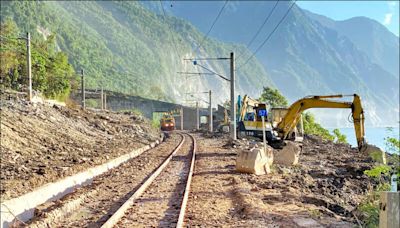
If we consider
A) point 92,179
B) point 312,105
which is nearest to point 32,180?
point 92,179

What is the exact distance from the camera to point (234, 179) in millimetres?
15094

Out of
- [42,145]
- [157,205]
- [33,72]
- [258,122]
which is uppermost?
[33,72]

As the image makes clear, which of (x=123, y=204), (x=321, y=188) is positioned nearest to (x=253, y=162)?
(x=321, y=188)

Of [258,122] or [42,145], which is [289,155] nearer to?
[258,122]

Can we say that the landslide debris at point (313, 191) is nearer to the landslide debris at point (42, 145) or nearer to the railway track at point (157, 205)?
the railway track at point (157, 205)

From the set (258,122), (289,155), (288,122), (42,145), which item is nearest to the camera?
(42,145)

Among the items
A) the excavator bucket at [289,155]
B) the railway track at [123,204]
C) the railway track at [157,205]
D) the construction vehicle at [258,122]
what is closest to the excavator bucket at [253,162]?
the railway track at [123,204]

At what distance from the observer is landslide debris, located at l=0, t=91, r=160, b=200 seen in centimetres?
1439

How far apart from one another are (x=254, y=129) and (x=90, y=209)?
728 inches

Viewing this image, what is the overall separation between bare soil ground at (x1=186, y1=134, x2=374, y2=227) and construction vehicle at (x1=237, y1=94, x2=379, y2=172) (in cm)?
175

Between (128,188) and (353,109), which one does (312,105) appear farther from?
(128,188)

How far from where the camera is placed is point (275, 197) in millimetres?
12133

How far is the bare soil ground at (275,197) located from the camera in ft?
31.3

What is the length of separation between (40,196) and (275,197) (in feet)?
20.4
